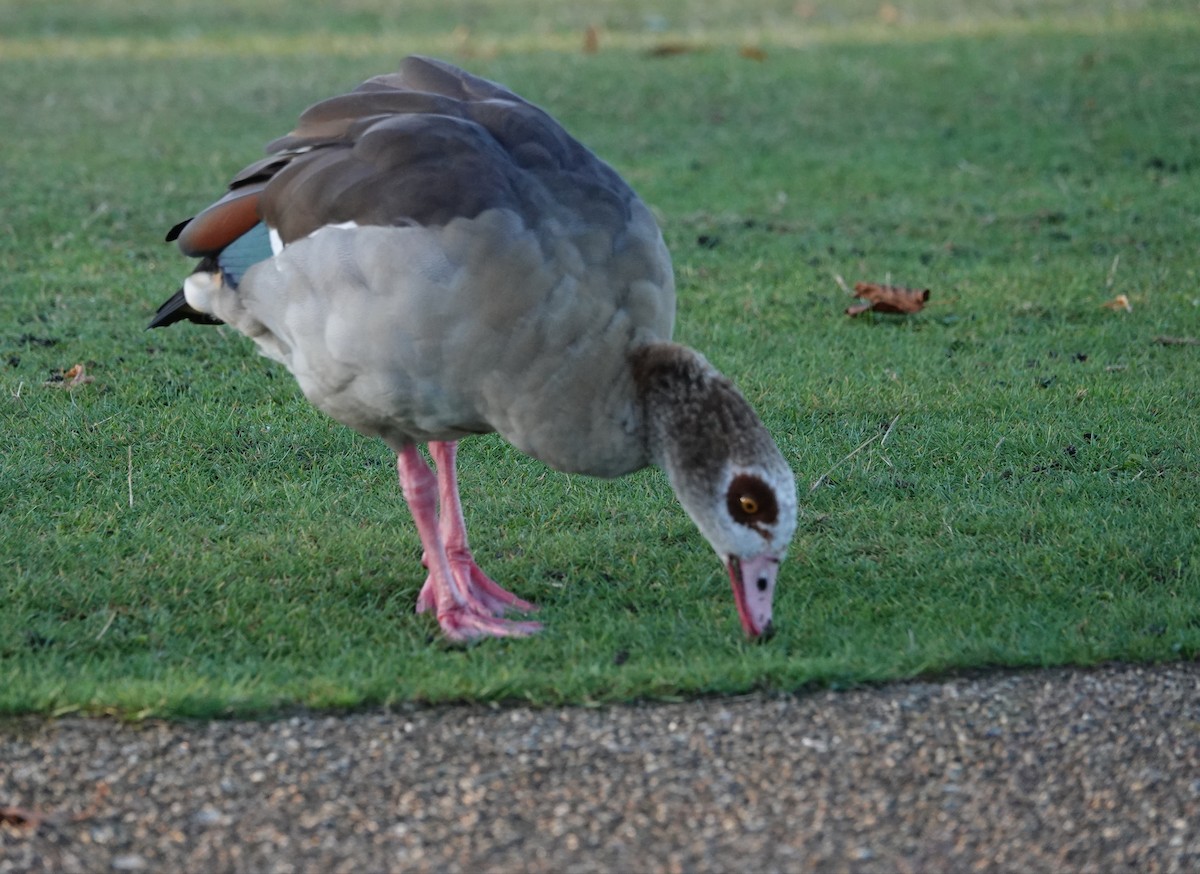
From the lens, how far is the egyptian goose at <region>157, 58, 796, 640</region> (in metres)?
4.44

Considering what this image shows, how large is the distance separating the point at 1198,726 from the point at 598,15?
13005 mm

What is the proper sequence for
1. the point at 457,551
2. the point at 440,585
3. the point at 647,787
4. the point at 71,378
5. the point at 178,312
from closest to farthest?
the point at 647,787 < the point at 440,585 < the point at 457,551 < the point at 178,312 < the point at 71,378

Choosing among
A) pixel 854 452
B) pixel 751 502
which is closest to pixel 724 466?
pixel 751 502

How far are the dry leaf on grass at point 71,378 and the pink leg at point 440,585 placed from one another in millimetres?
2250

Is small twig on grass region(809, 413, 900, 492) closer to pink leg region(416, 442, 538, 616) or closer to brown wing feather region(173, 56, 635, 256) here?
pink leg region(416, 442, 538, 616)

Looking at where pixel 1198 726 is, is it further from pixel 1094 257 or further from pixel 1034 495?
pixel 1094 257

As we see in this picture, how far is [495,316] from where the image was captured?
175 inches

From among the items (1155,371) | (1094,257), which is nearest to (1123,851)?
(1155,371)

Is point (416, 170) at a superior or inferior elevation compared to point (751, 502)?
superior

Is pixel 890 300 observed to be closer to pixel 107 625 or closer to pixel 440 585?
pixel 440 585

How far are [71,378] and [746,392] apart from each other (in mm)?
2947

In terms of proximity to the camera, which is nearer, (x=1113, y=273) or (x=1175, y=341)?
(x=1175, y=341)

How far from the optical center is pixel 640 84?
1248 centimetres

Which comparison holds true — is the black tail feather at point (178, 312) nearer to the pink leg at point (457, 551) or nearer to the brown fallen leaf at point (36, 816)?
the pink leg at point (457, 551)
